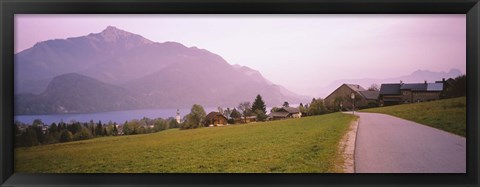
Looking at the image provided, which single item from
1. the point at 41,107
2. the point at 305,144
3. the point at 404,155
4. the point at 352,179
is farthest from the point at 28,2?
the point at 404,155

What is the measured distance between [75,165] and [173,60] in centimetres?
168

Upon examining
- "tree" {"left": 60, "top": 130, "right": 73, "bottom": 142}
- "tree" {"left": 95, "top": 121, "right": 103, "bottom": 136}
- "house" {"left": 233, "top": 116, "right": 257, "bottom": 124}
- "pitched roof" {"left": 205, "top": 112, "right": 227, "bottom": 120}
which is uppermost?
"pitched roof" {"left": 205, "top": 112, "right": 227, "bottom": 120}

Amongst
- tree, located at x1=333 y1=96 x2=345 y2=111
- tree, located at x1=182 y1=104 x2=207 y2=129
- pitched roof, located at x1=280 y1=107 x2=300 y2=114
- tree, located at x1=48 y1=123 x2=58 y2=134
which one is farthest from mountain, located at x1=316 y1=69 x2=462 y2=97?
tree, located at x1=48 y1=123 x2=58 y2=134

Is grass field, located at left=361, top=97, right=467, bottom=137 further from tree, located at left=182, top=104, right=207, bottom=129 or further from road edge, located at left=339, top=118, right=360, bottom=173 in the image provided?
tree, located at left=182, top=104, right=207, bottom=129

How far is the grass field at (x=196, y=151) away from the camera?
176 inches

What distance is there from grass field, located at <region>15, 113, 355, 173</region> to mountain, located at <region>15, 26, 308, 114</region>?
0.37 m

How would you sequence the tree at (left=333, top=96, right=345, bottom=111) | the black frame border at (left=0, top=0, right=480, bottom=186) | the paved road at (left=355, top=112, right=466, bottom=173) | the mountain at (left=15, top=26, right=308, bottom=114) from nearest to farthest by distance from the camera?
1. the black frame border at (left=0, top=0, right=480, bottom=186)
2. the paved road at (left=355, top=112, right=466, bottom=173)
3. the mountain at (left=15, top=26, right=308, bottom=114)
4. the tree at (left=333, top=96, right=345, bottom=111)

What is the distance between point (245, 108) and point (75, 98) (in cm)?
201

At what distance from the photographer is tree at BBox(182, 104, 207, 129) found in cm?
465

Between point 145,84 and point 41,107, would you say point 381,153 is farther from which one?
point 41,107

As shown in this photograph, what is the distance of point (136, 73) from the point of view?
4.63 meters

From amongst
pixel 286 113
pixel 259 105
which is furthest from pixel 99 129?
pixel 286 113

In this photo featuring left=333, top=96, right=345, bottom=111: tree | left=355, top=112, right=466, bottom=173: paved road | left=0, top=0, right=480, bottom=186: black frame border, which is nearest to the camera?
left=0, top=0, right=480, bottom=186: black frame border

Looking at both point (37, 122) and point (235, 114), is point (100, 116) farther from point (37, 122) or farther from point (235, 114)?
point (235, 114)
